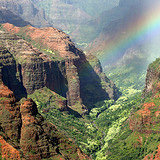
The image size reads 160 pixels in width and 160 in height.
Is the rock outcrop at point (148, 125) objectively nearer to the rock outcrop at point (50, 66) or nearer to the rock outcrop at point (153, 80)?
the rock outcrop at point (153, 80)

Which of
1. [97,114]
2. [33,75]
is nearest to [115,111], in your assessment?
[97,114]

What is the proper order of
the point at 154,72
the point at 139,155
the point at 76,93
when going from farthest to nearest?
the point at 76,93
the point at 154,72
the point at 139,155

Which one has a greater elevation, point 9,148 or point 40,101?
point 40,101

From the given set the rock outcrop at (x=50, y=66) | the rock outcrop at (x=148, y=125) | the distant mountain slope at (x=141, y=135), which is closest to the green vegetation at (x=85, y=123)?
the distant mountain slope at (x=141, y=135)

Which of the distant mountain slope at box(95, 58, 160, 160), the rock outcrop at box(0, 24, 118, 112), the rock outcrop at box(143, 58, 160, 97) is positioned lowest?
the distant mountain slope at box(95, 58, 160, 160)

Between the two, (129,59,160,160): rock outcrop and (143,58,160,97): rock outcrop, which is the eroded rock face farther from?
(143,58,160,97): rock outcrop

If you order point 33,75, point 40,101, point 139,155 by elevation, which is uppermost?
point 33,75

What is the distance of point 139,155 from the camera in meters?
107

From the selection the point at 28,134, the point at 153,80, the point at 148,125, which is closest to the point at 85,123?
the point at 153,80

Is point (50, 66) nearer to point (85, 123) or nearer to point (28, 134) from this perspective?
point (85, 123)

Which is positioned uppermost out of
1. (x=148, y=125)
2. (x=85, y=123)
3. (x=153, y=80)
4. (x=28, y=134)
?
(x=153, y=80)

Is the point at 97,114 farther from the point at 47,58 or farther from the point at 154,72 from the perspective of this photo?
the point at 154,72

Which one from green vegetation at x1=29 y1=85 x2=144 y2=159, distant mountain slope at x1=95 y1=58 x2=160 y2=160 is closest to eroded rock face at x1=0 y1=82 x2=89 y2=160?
distant mountain slope at x1=95 y1=58 x2=160 y2=160

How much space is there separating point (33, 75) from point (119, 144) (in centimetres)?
5675
